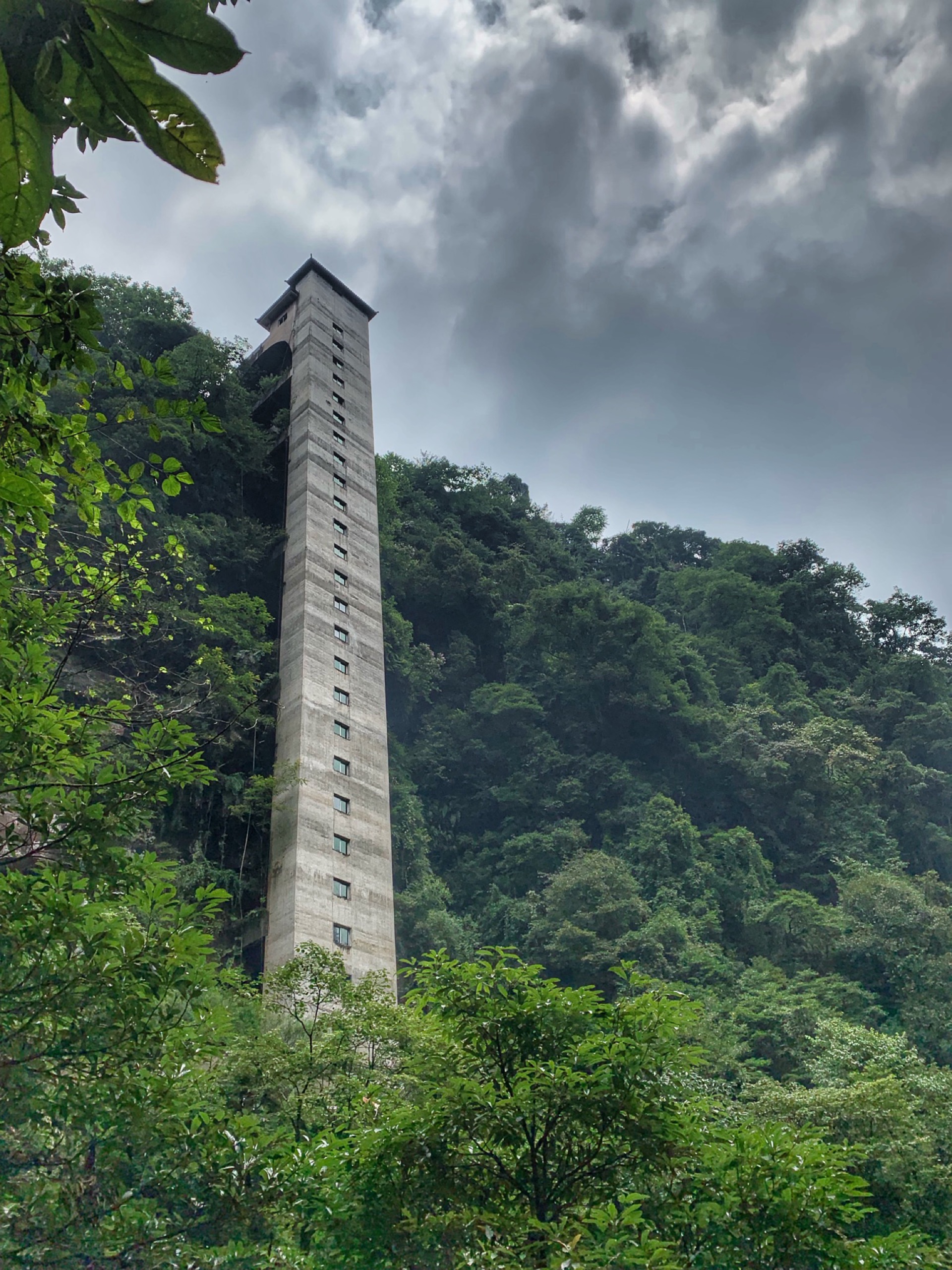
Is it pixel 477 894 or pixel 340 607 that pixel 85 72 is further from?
pixel 477 894

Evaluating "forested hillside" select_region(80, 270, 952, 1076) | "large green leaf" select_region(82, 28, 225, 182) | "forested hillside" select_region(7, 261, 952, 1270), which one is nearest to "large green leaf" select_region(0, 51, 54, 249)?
"large green leaf" select_region(82, 28, 225, 182)

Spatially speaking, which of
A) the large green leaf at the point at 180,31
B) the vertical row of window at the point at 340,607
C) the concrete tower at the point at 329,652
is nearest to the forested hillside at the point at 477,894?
the large green leaf at the point at 180,31

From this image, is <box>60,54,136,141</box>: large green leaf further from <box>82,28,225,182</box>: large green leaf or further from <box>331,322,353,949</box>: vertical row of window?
<box>331,322,353,949</box>: vertical row of window

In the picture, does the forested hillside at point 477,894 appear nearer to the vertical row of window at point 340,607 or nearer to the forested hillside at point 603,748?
the forested hillside at point 603,748

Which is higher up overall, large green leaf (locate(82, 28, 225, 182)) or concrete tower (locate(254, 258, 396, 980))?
concrete tower (locate(254, 258, 396, 980))

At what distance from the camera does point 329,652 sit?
993 inches

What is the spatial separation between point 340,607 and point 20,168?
83.5ft

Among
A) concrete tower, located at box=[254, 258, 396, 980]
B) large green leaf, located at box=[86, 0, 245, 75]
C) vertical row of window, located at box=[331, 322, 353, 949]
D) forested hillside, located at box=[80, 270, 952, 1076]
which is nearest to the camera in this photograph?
large green leaf, located at box=[86, 0, 245, 75]

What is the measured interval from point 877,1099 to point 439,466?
121ft

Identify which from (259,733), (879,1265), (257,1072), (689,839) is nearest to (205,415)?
(879,1265)

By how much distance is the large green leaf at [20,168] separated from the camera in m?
1.55

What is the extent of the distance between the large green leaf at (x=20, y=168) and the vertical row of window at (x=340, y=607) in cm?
1991

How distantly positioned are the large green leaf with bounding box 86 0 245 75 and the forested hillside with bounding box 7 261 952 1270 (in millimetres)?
860

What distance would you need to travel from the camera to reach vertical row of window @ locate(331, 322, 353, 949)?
20922 mm
